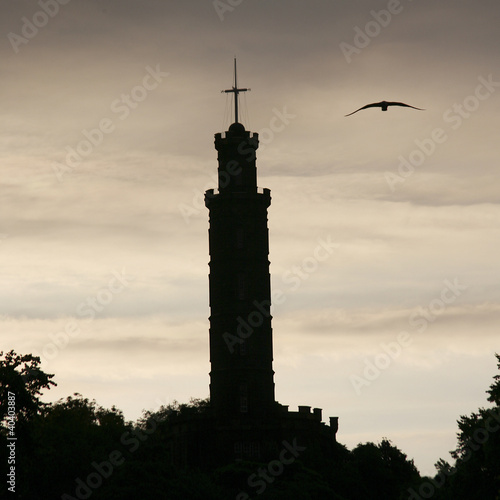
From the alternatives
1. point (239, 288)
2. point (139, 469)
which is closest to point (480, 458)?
point (139, 469)

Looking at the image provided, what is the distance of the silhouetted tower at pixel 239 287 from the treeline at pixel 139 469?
980cm

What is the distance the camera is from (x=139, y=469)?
68.4 meters

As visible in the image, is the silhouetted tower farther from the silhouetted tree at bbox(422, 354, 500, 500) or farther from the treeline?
the silhouetted tree at bbox(422, 354, 500, 500)

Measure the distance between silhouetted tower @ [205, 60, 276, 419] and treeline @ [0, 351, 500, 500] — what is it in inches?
386

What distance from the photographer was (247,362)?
102m

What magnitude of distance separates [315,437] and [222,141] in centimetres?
2762

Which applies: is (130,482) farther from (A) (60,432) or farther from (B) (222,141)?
(B) (222,141)

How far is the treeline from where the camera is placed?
61750 mm

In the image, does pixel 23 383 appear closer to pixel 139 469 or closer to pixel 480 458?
pixel 139 469

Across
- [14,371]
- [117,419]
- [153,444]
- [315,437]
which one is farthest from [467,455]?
[117,419]

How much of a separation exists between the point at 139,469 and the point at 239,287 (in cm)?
3704

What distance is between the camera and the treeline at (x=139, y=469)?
61.8 meters

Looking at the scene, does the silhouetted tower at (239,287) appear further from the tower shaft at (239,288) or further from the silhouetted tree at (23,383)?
the silhouetted tree at (23,383)

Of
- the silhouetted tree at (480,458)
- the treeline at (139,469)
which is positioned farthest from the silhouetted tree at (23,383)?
the silhouetted tree at (480,458)
